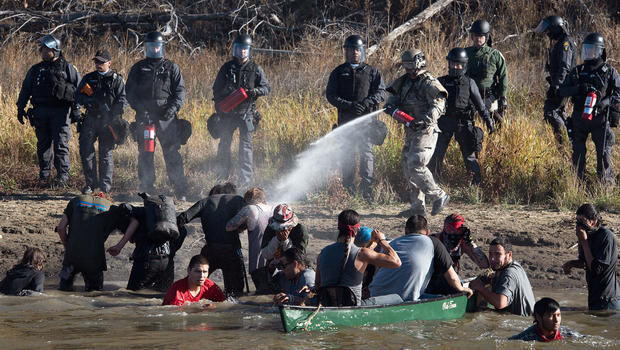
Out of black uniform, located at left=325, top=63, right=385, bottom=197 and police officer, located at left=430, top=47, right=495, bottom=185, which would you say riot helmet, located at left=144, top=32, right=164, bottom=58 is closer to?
black uniform, located at left=325, top=63, right=385, bottom=197

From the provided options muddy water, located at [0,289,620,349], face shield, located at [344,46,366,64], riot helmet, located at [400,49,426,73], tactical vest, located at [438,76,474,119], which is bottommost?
muddy water, located at [0,289,620,349]

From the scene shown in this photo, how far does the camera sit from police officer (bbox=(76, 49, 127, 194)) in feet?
40.3

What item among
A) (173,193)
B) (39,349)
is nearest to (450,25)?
(173,193)

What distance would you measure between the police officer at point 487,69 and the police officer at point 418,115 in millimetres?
1705

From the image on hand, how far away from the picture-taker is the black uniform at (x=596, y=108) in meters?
11.7

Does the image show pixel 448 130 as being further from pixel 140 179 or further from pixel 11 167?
pixel 11 167

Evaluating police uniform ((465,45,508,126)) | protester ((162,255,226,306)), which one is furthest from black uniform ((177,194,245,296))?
police uniform ((465,45,508,126))

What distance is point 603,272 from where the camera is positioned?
8414mm

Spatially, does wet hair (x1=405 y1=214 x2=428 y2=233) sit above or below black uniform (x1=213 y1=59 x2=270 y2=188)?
below

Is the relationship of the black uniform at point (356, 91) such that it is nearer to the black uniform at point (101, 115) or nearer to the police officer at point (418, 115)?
the police officer at point (418, 115)

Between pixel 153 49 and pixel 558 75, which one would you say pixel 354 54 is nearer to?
pixel 153 49

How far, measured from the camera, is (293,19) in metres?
19.8

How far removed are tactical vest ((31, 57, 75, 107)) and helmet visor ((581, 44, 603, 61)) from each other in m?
7.25

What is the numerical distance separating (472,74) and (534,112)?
2469 mm
